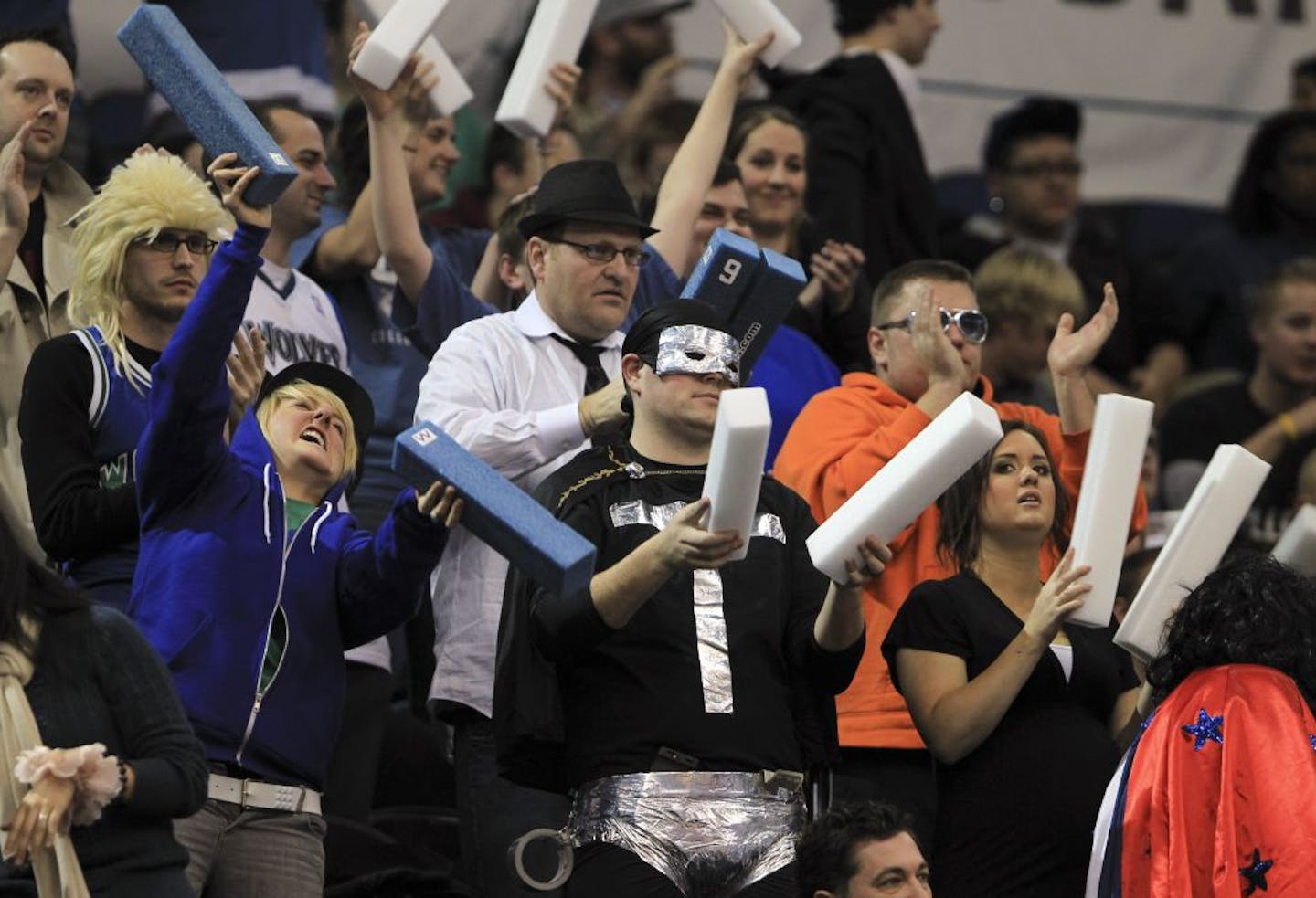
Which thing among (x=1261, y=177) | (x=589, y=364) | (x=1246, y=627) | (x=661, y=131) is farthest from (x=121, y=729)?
(x=1261, y=177)

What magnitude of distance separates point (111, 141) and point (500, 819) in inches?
162

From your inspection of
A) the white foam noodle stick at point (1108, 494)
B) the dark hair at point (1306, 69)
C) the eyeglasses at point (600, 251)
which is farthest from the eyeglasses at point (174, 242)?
the dark hair at point (1306, 69)

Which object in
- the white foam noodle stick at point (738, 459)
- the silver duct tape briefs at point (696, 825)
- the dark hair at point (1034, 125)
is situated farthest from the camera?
the dark hair at point (1034, 125)

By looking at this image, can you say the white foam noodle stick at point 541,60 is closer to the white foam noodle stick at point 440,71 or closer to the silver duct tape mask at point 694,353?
the white foam noodle stick at point 440,71

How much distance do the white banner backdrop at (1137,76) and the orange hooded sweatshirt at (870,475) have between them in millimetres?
4267

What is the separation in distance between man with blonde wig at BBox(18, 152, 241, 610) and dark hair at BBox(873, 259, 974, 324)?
1792 mm

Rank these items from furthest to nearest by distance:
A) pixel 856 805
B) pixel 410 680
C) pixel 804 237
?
pixel 804 237
pixel 410 680
pixel 856 805

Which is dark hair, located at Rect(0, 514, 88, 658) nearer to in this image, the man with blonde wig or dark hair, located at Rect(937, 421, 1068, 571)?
the man with blonde wig

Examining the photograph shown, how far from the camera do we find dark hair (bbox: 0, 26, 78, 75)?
7012 millimetres

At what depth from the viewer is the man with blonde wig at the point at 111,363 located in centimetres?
582

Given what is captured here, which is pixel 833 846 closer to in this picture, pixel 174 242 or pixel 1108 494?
pixel 1108 494

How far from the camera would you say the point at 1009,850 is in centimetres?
597

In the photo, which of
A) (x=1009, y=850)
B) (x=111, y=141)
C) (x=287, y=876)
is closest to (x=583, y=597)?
(x=287, y=876)

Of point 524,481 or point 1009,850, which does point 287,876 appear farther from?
point 1009,850
